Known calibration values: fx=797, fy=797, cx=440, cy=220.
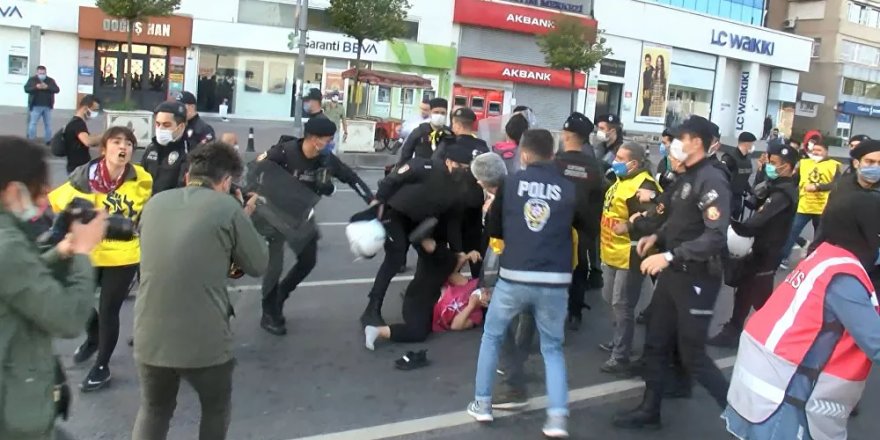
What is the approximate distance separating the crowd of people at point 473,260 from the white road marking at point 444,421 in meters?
0.18

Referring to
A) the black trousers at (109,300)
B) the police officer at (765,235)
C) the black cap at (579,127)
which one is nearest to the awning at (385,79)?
the police officer at (765,235)

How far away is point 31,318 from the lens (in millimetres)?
2473

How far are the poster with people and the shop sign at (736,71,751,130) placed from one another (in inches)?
277

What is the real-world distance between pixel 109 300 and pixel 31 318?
104 inches

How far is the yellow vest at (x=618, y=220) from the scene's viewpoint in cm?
584

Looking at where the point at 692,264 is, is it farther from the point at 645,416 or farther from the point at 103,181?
the point at 103,181

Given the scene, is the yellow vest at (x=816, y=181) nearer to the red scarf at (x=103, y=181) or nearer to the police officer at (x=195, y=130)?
the police officer at (x=195, y=130)

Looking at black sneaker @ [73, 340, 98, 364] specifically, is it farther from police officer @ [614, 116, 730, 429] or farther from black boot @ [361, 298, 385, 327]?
police officer @ [614, 116, 730, 429]

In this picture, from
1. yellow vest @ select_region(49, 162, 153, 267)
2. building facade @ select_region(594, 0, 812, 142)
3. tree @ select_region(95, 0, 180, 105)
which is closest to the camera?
yellow vest @ select_region(49, 162, 153, 267)

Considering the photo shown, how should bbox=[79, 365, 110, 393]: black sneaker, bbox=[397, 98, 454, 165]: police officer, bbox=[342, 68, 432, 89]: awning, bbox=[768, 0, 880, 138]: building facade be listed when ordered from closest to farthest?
bbox=[79, 365, 110, 393]: black sneaker → bbox=[397, 98, 454, 165]: police officer → bbox=[342, 68, 432, 89]: awning → bbox=[768, 0, 880, 138]: building facade

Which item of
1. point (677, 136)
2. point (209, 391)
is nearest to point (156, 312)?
point (209, 391)

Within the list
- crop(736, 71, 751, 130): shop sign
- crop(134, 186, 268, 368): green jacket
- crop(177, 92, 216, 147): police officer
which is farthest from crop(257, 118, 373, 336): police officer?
crop(736, 71, 751, 130): shop sign

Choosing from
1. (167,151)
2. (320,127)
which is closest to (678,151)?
(320,127)

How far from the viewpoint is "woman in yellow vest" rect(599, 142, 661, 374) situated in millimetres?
5785
